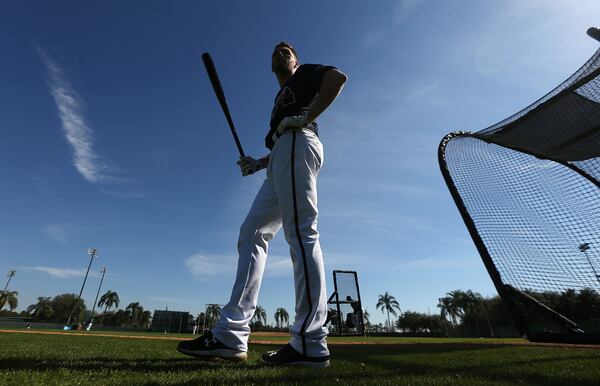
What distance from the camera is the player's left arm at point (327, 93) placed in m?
2.46

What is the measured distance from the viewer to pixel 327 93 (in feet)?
8.11

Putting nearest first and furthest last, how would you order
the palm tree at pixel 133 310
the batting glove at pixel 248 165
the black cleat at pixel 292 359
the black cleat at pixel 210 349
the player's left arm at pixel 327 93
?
the black cleat at pixel 292 359
the black cleat at pixel 210 349
the player's left arm at pixel 327 93
the batting glove at pixel 248 165
the palm tree at pixel 133 310

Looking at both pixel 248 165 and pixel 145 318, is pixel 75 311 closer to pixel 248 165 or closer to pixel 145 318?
pixel 145 318

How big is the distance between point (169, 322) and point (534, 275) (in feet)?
197

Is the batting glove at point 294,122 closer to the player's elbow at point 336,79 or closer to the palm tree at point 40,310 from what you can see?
the player's elbow at point 336,79

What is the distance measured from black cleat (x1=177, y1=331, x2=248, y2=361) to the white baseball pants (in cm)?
4

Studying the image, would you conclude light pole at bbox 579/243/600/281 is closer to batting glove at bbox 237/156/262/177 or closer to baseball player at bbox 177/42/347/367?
baseball player at bbox 177/42/347/367

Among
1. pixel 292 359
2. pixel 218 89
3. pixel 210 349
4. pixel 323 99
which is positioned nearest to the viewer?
pixel 292 359

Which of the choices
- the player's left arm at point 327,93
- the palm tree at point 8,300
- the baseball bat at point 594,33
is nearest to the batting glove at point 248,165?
the player's left arm at point 327,93

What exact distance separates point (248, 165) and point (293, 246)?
1240 mm

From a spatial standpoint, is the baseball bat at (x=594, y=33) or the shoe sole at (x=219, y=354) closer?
the shoe sole at (x=219, y=354)

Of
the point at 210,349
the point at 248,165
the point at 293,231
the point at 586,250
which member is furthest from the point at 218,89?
the point at 586,250

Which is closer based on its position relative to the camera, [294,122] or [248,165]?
[294,122]

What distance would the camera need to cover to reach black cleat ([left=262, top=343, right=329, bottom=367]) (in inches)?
78.8
